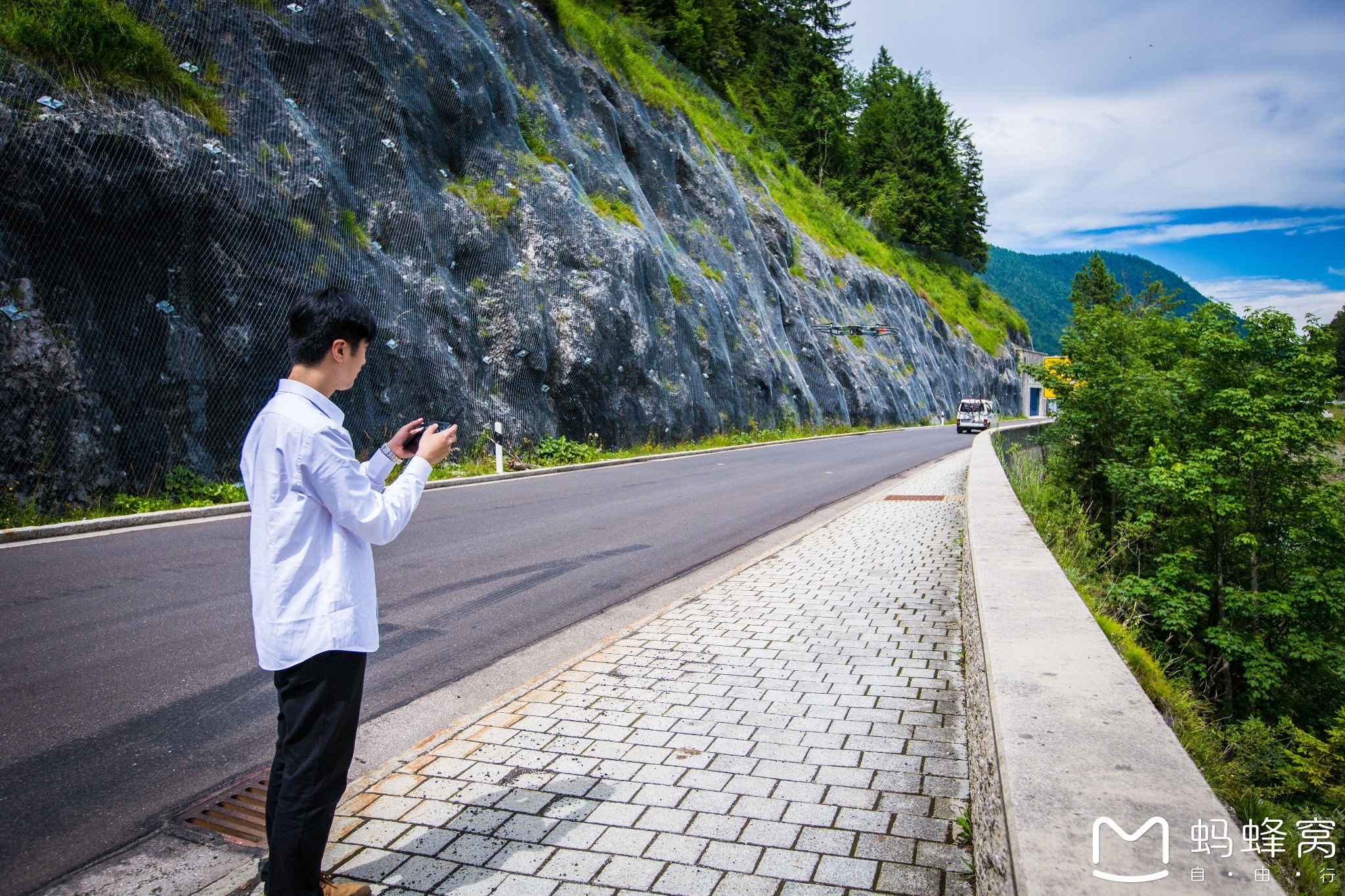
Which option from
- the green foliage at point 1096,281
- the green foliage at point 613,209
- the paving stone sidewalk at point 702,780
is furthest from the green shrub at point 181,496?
the green foliage at point 1096,281

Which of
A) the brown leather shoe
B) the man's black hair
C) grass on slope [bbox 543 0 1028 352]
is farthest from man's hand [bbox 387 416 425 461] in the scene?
grass on slope [bbox 543 0 1028 352]

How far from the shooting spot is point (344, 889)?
272 cm

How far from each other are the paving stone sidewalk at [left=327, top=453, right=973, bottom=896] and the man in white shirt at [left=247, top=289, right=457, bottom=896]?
0.56 m

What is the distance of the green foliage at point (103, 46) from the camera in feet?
41.1

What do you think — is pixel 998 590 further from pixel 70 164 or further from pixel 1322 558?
pixel 70 164

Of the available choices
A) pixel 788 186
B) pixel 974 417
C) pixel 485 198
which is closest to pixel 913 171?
pixel 788 186

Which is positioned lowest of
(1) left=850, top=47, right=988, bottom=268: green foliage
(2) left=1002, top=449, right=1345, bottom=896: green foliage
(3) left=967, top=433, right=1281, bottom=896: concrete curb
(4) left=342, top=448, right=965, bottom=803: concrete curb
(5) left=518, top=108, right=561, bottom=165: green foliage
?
(2) left=1002, top=449, right=1345, bottom=896: green foliage

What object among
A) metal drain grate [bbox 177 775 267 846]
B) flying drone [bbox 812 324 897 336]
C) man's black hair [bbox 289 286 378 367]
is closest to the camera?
man's black hair [bbox 289 286 378 367]

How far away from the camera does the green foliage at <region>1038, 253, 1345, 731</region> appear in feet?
33.2

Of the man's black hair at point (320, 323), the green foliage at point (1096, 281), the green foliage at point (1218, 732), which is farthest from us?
the green foliage at point (1096, 281)

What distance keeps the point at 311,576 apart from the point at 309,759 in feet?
1.78

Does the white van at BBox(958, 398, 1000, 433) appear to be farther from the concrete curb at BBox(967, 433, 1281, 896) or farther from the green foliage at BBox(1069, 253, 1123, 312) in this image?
the green foliage at BBox(1069, 253, 1123, 312)

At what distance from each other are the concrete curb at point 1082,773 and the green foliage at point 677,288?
26.7 metres

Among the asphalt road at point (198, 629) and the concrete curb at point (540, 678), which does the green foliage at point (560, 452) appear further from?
the concrete curb at point (540, 678)
